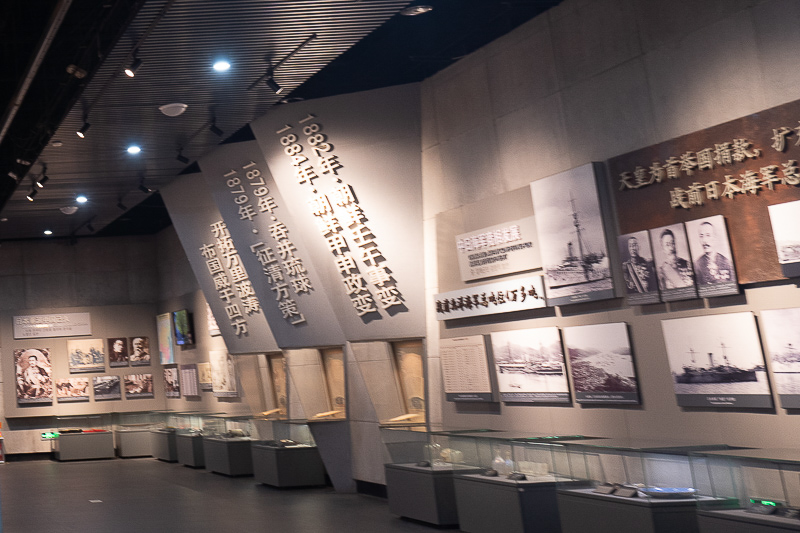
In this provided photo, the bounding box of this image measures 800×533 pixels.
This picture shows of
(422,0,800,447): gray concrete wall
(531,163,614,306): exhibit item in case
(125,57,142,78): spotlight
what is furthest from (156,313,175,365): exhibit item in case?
(531,163,614,306): exhibit item in case

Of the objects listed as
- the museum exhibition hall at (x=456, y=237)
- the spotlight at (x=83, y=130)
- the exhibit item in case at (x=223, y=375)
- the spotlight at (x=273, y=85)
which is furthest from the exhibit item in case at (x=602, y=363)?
the exhibit item in case at (x=223, y=375)

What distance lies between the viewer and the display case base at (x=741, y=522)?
450 centimetres

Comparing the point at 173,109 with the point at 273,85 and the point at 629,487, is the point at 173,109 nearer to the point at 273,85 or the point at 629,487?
the point at 273,85

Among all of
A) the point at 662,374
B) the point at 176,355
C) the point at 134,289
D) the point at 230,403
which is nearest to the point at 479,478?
the point at 662,374

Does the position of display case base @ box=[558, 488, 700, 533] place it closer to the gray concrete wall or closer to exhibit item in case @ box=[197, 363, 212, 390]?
the gray concrete wall

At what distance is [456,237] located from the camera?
912 centimetres

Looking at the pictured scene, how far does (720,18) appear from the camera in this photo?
19.9 ft

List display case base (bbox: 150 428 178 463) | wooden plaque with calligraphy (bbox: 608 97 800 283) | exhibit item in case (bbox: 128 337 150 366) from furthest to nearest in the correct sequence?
1. exhibit item in case (bbox: 128 337 150 366)
2. display case base (bbox: 150 428 178 463)
3. wooden plaque with calligraphy (bbox: 608 97 800 283)

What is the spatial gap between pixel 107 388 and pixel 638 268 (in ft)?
55.2

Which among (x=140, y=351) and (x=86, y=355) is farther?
(x=140, y=351)

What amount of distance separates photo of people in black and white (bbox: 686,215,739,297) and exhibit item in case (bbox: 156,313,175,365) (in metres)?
15.5

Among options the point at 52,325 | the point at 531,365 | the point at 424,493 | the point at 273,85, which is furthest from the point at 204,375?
the point at 531,365

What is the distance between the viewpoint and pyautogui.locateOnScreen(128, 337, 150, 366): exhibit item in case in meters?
20.9

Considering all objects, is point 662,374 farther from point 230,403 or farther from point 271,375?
point 230,403
